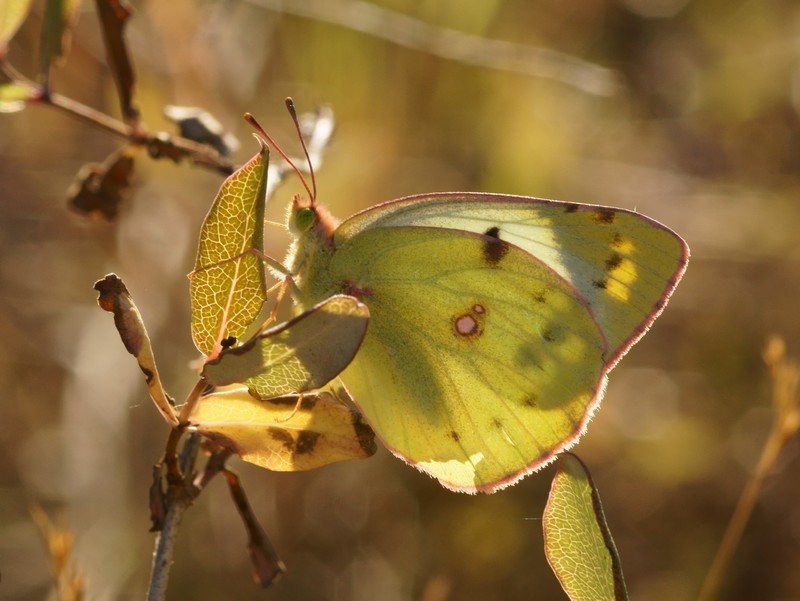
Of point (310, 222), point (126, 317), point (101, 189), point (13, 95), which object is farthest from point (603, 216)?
point (13, 95)

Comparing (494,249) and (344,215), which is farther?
(344,215)

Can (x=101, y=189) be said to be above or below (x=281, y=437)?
below

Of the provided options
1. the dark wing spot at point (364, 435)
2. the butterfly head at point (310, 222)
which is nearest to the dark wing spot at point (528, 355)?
the butterfly head at point (310, 222)

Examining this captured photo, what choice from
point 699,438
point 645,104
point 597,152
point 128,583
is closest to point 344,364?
point 128,583

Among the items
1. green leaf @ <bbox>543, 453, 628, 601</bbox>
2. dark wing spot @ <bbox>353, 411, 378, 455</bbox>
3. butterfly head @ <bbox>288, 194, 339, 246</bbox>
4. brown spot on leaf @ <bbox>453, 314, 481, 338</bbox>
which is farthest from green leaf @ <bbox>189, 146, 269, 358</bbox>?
brown spot on leaf @ <bbox>453, 314, 481, 338</bbox>

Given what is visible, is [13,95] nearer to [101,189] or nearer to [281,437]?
[101,189]

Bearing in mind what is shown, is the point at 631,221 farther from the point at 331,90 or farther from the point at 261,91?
the point at 261,91

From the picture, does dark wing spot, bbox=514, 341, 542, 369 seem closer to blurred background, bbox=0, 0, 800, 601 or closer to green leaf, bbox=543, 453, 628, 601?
green leaf, bbox=543, 453, 628, 601
